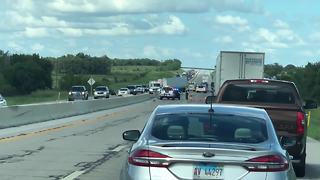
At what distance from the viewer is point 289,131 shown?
1217 centimetres

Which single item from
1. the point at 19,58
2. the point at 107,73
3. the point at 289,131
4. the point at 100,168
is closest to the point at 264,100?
the point at 289,131

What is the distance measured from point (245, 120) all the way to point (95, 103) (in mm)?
36817

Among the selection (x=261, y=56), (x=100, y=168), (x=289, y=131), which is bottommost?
(x=100, y=168)

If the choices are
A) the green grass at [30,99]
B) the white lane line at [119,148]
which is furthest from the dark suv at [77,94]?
the white lane line at [119,148]

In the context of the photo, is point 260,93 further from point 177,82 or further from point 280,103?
point 177,82

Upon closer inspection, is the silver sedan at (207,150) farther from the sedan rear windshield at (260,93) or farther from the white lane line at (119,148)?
the white lane line at (119,148)

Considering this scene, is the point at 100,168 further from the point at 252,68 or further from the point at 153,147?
the point at 252,68

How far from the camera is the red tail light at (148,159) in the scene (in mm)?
6484

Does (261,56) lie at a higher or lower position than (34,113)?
higher

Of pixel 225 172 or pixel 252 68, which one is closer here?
pixel 225 172

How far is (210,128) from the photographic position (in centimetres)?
719

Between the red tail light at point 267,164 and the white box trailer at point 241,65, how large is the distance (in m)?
32.9

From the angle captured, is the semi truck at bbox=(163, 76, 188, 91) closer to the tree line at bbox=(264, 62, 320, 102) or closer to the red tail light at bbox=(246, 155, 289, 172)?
the tree line at bbox=(264, 62, 320, 102)

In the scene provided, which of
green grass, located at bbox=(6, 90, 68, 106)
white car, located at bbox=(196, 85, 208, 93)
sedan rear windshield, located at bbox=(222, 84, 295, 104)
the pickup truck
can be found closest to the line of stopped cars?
the pickup truck
